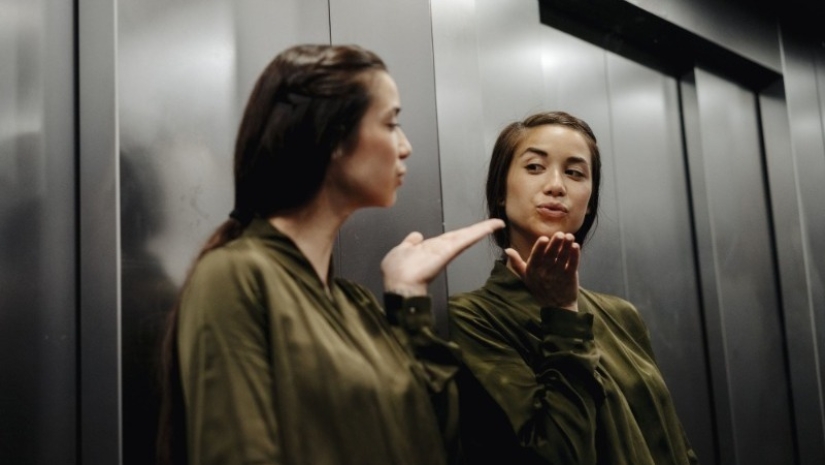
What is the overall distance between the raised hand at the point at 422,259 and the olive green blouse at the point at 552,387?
1.12ft

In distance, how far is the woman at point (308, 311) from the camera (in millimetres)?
1533

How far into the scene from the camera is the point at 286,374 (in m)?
1.58

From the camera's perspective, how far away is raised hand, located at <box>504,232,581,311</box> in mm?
2107

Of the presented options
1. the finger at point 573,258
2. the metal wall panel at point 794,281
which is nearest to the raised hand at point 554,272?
the finger at point 573,258

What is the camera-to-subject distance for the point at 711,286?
434 centimetres

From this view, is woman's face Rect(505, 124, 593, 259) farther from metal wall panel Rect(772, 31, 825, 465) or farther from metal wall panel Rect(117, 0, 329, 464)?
metal wall panel Rect(772, 31, 825, 465)

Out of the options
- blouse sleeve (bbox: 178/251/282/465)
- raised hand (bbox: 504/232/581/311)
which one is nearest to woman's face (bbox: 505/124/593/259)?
raised hand (bbox: 504/232/581/311)

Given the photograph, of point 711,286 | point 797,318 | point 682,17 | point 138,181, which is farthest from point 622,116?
point 138,181

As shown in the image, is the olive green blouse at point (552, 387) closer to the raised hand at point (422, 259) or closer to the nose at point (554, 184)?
the nose at point (554, 184)

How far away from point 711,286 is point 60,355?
324 centimetres

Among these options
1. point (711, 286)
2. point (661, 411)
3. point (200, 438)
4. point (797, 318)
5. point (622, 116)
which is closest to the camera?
point (200, 438)

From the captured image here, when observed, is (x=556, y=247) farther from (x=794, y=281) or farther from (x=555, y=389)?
(x=794, y=281)

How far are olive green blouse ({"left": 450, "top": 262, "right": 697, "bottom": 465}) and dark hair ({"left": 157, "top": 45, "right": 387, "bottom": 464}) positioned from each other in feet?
2.29

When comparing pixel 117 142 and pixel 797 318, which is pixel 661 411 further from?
pixel 797 318
